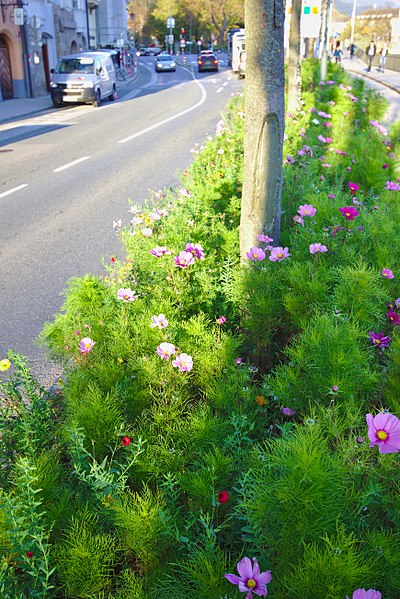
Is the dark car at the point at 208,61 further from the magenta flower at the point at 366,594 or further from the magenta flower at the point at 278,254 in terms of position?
the magenta flower at the point at 366,594

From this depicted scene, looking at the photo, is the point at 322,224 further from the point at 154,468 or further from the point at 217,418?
the point at 154,468

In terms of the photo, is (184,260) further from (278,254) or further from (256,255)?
(278,254)

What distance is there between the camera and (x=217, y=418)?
2576mm

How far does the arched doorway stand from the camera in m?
30.4

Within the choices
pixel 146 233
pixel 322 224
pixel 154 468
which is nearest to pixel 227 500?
pixel 154 468

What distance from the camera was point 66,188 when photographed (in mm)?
10805

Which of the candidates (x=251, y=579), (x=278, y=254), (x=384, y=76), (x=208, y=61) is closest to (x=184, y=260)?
(x=278, y=254)

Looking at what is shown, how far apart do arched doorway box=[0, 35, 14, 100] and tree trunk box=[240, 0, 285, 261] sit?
29.5 meters

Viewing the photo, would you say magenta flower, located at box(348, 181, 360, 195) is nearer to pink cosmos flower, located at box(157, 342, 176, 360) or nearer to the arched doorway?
pink cosmos flower, located at box(157, 342, 176, 360)

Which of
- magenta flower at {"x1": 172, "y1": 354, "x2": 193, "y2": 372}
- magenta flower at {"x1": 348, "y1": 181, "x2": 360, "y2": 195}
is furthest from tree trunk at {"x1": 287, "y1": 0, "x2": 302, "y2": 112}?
magenta flower at {"x1": 172, "y1": 354, "x2": 193, "y2": 372}

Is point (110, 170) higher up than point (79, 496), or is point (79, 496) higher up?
point (79, 496)

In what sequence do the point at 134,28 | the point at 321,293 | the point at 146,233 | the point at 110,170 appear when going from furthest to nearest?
the point at 134,28
the point at 110,170
the point at 146,233
the point at 321,293

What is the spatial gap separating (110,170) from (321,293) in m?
9.72

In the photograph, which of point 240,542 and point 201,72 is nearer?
point 240,542
